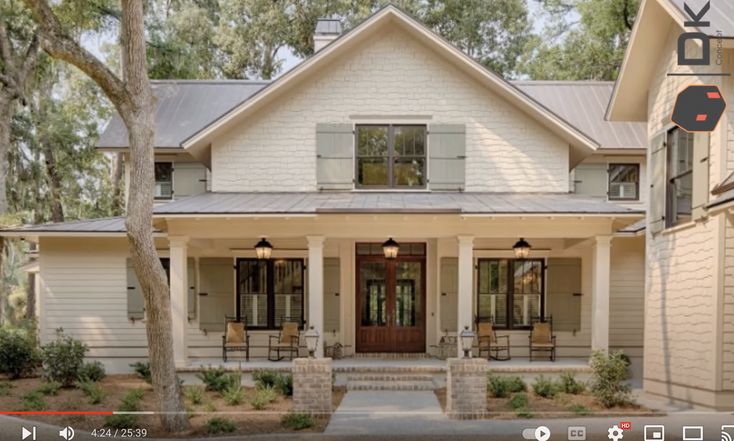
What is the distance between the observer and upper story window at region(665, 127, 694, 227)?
880 centimetres

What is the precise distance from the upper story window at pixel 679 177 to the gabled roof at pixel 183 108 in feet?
33.4

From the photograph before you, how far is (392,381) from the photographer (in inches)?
416

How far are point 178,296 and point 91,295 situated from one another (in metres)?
3.56

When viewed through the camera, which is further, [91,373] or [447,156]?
A: [447,156]

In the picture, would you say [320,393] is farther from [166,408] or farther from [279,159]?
[279,159]

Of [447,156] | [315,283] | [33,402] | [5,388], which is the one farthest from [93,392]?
[447,156]

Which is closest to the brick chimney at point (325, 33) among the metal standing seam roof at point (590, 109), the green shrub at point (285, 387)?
the metal standing seam roof at point (590, 109)

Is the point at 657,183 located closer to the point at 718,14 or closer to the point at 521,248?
the point at 521,248

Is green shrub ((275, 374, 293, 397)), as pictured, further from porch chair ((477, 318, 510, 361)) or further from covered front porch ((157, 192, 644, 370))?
porch chair ((477, 318, 510, 361))

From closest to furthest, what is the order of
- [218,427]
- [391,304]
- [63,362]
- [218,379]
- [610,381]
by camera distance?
1. [218,427]
2. [610,381]
3. [218,379]
4. [63,362]
5. [391,304]

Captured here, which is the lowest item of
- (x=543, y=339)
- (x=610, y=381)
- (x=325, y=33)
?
(x=543, y=339)

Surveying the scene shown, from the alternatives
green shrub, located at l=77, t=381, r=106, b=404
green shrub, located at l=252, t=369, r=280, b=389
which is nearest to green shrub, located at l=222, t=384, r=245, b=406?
green shrub, located at l=252, t=369, r=280, b=389

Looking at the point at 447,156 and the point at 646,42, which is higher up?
the point at 646,42

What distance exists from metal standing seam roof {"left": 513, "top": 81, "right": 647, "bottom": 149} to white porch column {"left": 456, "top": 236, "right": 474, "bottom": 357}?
547 centimetres
